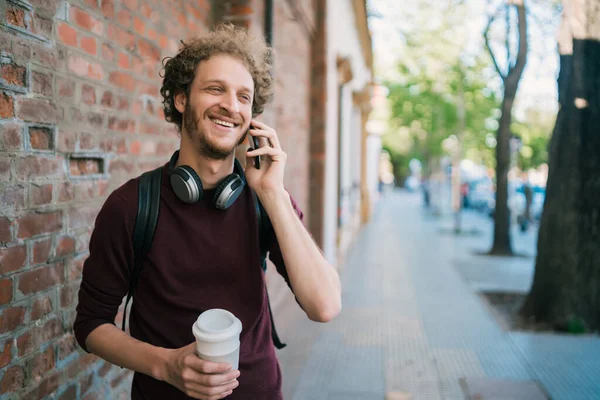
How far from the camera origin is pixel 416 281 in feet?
28.2

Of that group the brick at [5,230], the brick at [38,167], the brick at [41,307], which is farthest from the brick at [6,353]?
the brick at [38,167]

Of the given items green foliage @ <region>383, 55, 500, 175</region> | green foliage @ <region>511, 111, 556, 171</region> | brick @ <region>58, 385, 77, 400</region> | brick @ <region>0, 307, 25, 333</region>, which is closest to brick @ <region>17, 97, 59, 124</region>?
brick @ <region>0, 307, 25, 333</region>

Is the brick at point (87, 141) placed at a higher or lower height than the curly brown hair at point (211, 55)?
lower

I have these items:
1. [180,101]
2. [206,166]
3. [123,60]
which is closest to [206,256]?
[206,166]

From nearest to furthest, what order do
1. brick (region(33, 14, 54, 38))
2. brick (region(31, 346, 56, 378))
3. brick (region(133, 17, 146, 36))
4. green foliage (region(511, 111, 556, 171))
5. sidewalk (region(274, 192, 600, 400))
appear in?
brick (region(33, 14, 54, 38)), brick (region(31, 346, 56, 378)), brick (region(133, 17, 146, 36)), sidewalk (region(274, 192, 600, 400)), green foliage (region(511, 111, 556, 171))

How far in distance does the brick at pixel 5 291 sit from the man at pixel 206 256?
0.38m

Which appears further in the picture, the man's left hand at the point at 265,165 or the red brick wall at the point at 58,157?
the red brick wall at the point at 58,157

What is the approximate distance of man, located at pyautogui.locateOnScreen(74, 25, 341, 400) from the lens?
159cm

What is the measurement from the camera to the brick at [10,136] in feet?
5.74

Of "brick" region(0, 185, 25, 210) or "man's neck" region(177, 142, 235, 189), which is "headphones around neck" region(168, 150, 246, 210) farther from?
"brick" region(0, 185, 25, 210)

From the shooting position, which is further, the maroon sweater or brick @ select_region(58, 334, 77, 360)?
brick @ select_region(58, 334, 77, 360)

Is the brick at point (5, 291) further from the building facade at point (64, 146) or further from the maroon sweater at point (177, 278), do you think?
the maroon sweater at point (177, 278)

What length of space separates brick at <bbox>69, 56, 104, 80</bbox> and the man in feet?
2.03

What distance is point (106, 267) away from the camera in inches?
62.4
